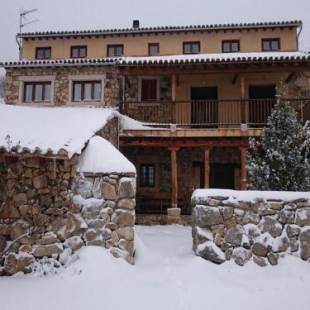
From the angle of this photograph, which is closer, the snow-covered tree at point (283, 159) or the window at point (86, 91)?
the snow-covered tree at point (283, 159)

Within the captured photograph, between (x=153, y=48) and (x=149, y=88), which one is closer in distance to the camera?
(x=149, y=88)

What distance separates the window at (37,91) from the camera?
14.4 m

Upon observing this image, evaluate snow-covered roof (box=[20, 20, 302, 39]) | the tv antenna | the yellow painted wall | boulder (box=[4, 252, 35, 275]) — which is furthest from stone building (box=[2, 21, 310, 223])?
boulder (box=[4, 252, 35, 275])

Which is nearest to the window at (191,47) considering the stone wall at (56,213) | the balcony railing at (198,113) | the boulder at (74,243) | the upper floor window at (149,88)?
the upper floor window at (149,88)

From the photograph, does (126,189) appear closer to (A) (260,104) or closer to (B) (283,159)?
(B) (283,159)

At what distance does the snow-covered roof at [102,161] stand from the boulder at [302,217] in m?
3.09

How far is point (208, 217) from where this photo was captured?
653 cm

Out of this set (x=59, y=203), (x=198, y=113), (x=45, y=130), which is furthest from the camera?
(x=198, y=113)

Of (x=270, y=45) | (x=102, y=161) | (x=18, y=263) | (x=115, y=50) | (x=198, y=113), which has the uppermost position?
(x=270, y=45)

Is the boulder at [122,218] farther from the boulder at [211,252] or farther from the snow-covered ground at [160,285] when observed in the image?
the boulder at [211,252]

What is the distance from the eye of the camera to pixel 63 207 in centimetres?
629

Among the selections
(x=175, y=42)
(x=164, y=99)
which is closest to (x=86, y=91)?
(x=164, y=99)

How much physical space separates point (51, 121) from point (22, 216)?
2415 mm

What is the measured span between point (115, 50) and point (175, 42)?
9.37 ft
